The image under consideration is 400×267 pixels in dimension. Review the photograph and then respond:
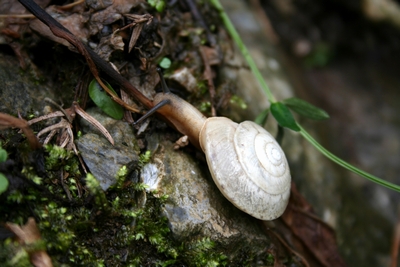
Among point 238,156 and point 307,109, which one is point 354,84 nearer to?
point 307,109

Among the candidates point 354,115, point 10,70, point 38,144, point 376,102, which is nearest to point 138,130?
point 38,144

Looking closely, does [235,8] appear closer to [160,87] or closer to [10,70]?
[160,87]

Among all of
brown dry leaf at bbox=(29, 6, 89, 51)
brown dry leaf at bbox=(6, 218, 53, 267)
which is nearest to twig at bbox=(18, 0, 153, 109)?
brown dry leaf at bbox=(29, 6, 89, 51)

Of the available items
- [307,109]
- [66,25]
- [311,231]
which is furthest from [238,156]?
[66,25]

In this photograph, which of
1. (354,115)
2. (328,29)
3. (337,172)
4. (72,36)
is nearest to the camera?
(72,36)

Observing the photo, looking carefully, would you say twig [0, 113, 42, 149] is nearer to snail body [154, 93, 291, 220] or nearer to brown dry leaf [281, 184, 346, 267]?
snail body [154, 93, 291, 220]

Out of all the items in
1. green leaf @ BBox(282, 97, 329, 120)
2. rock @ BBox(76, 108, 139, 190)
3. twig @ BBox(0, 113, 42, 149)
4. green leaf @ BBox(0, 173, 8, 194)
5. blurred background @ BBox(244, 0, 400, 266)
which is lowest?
blurred background @ BBox(244, 0, 400, 266)
